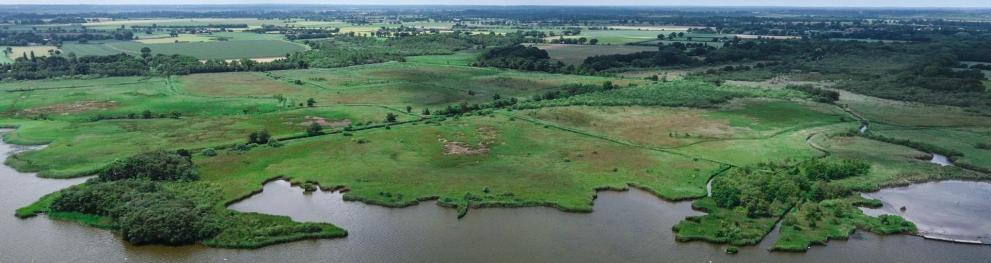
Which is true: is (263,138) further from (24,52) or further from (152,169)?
(24,52)

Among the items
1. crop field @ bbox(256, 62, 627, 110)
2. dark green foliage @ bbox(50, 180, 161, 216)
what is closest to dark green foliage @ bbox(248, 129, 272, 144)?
dark green foliage @ bbox(50, 180, 161, 216)

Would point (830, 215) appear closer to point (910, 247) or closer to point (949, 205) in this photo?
point (910, 247)

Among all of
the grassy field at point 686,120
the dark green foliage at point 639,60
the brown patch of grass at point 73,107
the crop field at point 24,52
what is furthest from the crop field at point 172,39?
the grassy field at point 686,120

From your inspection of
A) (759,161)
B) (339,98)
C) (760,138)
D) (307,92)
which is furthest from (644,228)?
(307,92)

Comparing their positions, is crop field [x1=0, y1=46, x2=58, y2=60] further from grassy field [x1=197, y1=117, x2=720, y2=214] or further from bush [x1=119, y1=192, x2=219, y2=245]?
bush [x1=119, y1=192, x2=219, y2=245]

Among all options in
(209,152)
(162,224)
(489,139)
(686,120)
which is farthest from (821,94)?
(162,224)
